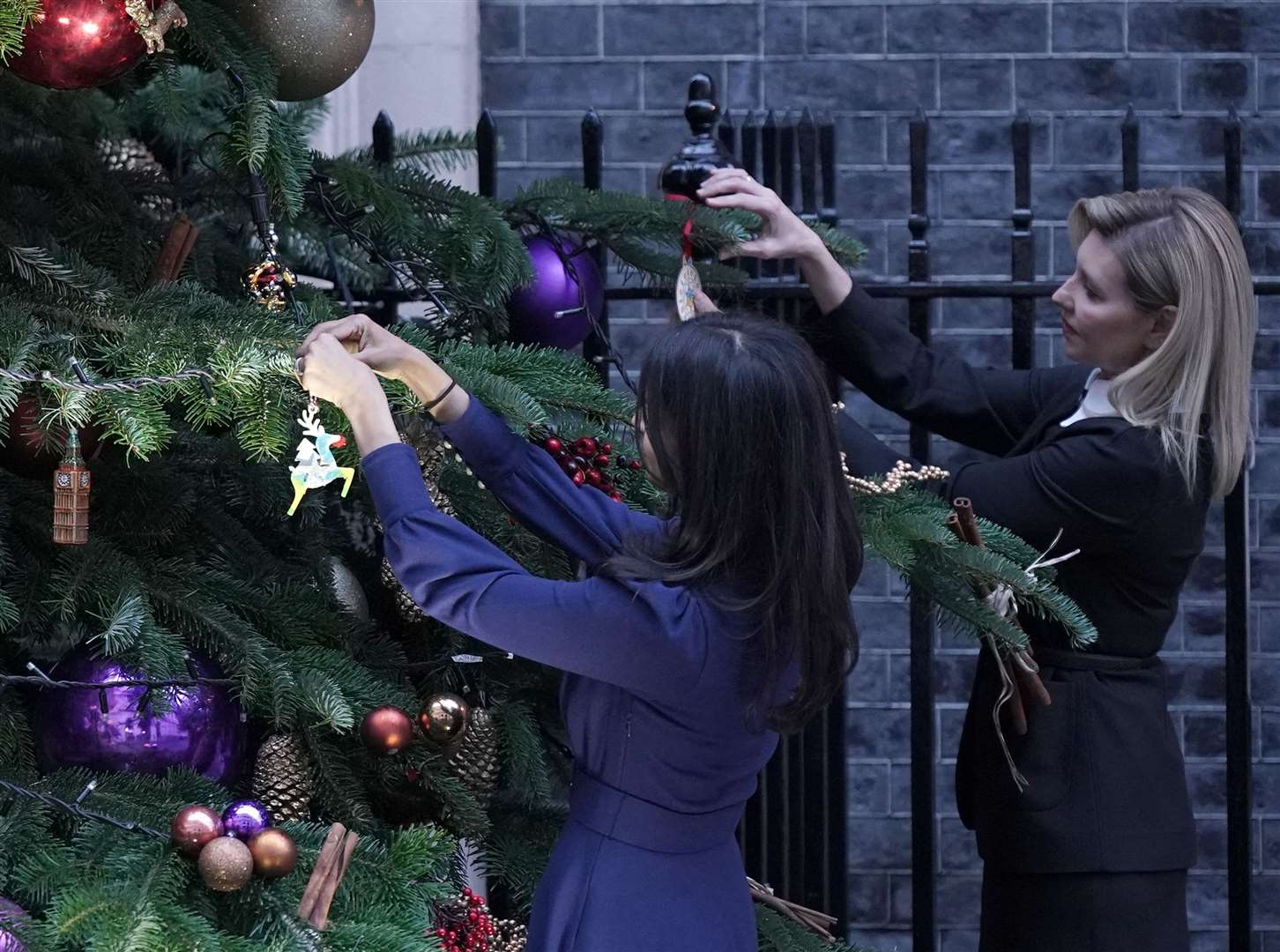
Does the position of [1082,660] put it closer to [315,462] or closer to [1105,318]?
[1105,318]

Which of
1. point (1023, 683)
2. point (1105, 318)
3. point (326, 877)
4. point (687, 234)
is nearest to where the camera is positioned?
point (326, 877)

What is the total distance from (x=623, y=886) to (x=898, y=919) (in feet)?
7.52

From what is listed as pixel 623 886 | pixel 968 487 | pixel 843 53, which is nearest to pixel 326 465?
pixel 623 886

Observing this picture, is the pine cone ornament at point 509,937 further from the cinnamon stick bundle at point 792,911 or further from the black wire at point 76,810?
the black wire at point 76,810

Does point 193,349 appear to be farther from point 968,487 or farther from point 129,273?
point 968,487

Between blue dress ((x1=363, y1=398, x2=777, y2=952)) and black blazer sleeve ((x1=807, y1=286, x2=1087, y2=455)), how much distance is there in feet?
2.27

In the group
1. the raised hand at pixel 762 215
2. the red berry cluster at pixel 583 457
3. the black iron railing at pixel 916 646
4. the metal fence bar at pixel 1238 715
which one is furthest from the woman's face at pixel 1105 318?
the red berry cluster at pixel 583 457

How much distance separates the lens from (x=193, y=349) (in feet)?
4.25

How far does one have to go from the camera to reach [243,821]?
1.31 metres

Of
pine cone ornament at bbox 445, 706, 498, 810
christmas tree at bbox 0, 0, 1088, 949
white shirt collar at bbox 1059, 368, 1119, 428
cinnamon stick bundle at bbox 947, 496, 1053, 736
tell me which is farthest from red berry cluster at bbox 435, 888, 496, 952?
white shirt collar at bbox 1059, 368, 1119, 428

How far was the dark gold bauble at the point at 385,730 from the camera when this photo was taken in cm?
150

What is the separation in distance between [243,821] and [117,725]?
0.75ft

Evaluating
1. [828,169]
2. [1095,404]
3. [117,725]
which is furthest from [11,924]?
[828,169]

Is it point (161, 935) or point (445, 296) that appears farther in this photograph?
point (445, 296)
